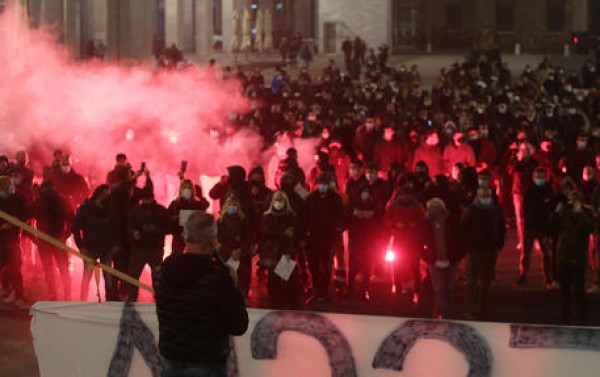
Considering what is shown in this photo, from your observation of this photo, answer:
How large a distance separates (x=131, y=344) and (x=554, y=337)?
2969 millimetres

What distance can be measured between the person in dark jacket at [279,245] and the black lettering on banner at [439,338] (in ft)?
12.6

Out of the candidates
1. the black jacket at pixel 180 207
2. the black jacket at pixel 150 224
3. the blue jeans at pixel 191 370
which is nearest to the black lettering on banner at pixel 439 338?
the blue jeans at pixel 191 370

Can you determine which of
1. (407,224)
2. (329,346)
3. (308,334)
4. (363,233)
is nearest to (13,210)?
(363,233)

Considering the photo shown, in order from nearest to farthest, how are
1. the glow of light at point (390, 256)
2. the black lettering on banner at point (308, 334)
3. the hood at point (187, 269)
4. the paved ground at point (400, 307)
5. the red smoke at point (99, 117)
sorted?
the hood at point (187, 269) < the black lettering on banner at point (308, 334) < the paved ground at point (400, 307) < the glow of light at point (390, 256) < the red smoke at point (99, 117)

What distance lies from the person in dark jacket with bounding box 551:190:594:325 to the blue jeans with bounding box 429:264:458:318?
112 centimetres

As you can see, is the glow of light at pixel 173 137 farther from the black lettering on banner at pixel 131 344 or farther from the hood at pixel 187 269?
the hood at pixel 187 269

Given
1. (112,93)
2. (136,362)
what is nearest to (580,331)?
(136,362)

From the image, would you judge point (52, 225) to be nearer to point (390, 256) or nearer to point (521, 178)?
point (390, 256)

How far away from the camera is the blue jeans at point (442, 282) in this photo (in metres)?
11.6

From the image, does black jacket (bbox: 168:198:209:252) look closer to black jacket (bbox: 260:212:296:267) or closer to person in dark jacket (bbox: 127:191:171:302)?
person in dark jacket (bbox: 127:191:171:302)

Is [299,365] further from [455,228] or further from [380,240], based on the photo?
[380,240]

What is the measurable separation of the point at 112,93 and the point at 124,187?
1018 cm

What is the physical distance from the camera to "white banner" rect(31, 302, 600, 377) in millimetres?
7684

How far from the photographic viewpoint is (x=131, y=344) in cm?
802
